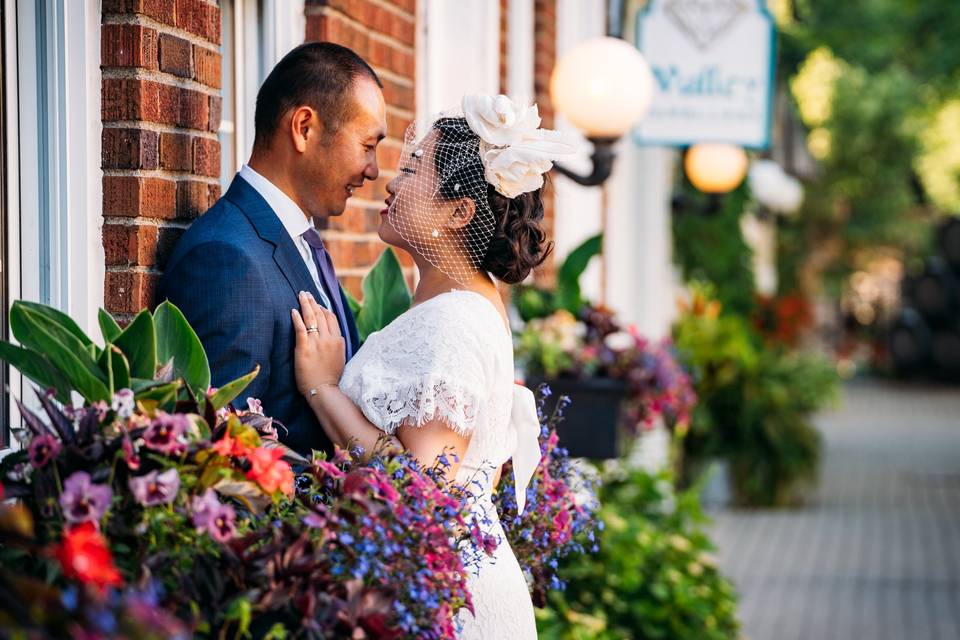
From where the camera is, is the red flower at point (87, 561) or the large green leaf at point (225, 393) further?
the large green leaf at point (225, 393)

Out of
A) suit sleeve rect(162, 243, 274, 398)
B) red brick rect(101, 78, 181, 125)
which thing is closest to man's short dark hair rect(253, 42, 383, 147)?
red brick rect(101, 78, 181, 125)

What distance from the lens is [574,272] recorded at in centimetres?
495

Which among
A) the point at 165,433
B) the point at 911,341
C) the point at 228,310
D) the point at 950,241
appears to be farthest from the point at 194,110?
the point at 950,241

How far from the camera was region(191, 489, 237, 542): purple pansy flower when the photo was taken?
168 centimetres

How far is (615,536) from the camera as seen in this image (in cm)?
550

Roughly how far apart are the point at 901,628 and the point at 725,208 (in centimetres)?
495

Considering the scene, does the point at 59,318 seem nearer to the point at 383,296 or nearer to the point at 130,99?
the point at 130,99

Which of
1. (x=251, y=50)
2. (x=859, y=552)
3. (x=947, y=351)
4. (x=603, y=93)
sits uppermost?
(x=603, y=93)

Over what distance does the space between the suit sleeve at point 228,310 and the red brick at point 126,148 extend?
0.25 metres

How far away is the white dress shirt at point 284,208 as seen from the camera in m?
2.63

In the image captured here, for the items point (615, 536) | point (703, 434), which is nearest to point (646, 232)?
point (703, 434)

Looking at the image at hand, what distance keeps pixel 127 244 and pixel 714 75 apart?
178 inches

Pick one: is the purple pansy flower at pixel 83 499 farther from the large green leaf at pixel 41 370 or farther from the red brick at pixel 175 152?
the red brick at pixel 175 152

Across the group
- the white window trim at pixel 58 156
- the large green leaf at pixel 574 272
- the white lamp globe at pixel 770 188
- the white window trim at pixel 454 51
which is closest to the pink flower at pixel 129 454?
the white window trim at pixel 58 156
